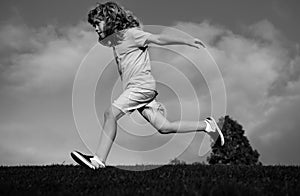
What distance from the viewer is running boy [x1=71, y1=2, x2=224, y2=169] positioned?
23.1 ft

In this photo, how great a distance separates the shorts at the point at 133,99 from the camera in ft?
23.2

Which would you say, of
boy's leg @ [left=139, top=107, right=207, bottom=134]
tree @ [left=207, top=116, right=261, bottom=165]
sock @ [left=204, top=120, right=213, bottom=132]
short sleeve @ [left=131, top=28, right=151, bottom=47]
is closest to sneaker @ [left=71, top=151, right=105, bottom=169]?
boy's leg @ [left=139, top=107, right=207, bottom=134]

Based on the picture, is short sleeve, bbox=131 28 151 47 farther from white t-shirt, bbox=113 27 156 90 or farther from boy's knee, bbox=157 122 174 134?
boy's knee, bbox=157 122 174 134

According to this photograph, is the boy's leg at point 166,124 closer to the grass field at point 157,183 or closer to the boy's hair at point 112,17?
the grass field at point 157,183

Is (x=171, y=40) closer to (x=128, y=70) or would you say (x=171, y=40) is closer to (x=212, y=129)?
(x=128, y=70)

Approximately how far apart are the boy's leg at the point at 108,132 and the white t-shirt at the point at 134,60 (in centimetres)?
50

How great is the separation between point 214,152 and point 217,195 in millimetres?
31667

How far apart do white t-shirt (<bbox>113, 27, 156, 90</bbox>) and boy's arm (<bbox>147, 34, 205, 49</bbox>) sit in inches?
5.5

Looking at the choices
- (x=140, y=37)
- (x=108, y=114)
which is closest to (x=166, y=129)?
(x=108, y=114)

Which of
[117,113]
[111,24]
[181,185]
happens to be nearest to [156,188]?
[181,185]

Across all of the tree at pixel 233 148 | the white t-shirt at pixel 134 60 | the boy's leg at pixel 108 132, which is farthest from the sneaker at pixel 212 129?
the tree at pixel 233 148

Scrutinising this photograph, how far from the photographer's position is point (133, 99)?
23.4ft

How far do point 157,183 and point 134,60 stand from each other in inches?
102

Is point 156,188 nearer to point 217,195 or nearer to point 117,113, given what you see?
point 217,195
